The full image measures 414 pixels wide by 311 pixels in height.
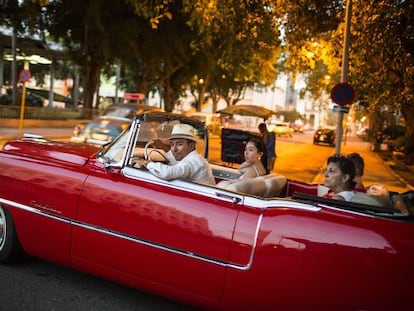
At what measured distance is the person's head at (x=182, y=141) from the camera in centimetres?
423

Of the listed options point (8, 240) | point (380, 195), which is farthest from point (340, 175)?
point (8, 240)

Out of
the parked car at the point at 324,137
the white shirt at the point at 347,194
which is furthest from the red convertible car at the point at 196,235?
the parked car at the point at 324,137

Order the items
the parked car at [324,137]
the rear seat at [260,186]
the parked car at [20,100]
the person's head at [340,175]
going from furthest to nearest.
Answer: the parked car at [324,137] < the parked car at [20,100] < the rear seat at [260,186] < the person's head at [340,175]

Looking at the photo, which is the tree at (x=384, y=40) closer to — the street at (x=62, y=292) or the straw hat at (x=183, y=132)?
the straw hat at (x=183, y=132)

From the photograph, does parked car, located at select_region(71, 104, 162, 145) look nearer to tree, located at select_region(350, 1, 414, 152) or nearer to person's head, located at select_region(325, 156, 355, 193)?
tree, located at select_region(350, 1, 414, 152)

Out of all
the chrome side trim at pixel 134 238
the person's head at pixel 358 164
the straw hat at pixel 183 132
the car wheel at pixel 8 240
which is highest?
the straw hat at pixel 183 132

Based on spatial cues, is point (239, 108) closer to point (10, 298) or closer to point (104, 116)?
point (104, 116)

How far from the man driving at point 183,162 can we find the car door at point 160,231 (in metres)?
0.08

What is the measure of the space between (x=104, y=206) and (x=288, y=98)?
10948cm

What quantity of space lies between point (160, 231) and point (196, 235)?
10.9 inches

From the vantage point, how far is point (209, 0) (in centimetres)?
1254

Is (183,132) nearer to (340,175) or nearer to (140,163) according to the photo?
(140,163)

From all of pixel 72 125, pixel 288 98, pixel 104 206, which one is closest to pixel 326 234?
pixel 104 206

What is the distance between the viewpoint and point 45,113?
27141mm
